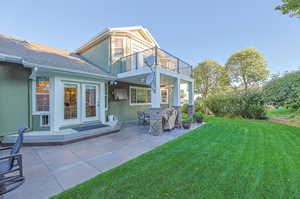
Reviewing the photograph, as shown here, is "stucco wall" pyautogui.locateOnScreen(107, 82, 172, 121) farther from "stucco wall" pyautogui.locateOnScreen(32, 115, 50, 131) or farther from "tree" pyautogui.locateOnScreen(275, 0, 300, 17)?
"tree" pyautogui.locateOnScreen(275, 0, 300, 17)

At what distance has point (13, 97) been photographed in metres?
5.15

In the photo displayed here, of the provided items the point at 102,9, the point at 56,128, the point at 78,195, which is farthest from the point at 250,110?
the point at 102,9

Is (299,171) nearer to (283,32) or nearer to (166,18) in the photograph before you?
(166,18)

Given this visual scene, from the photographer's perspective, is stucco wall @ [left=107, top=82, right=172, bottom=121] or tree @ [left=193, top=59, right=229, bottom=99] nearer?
stucco wall @ [left=107, top=82, right=172, bottom=121]

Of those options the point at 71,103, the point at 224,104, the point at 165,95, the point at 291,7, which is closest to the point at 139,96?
the point at 165,95

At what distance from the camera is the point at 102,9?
424 inches

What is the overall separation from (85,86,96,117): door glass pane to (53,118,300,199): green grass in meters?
4.66

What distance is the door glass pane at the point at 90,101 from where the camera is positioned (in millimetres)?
6828

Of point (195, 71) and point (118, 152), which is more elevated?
point (195, 71)

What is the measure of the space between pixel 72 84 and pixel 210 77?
18.9 m

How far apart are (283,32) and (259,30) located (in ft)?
6.53

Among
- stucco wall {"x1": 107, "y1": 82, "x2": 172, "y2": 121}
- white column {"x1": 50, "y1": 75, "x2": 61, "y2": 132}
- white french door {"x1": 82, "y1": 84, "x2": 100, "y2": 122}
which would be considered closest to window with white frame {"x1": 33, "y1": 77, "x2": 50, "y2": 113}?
white column {"x1": 50, "y1": 75, "x2": 61, "y2": 132}

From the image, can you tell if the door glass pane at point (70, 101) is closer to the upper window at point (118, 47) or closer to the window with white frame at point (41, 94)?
the window with white frame at point (41, 94)

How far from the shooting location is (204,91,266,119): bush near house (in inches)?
420
